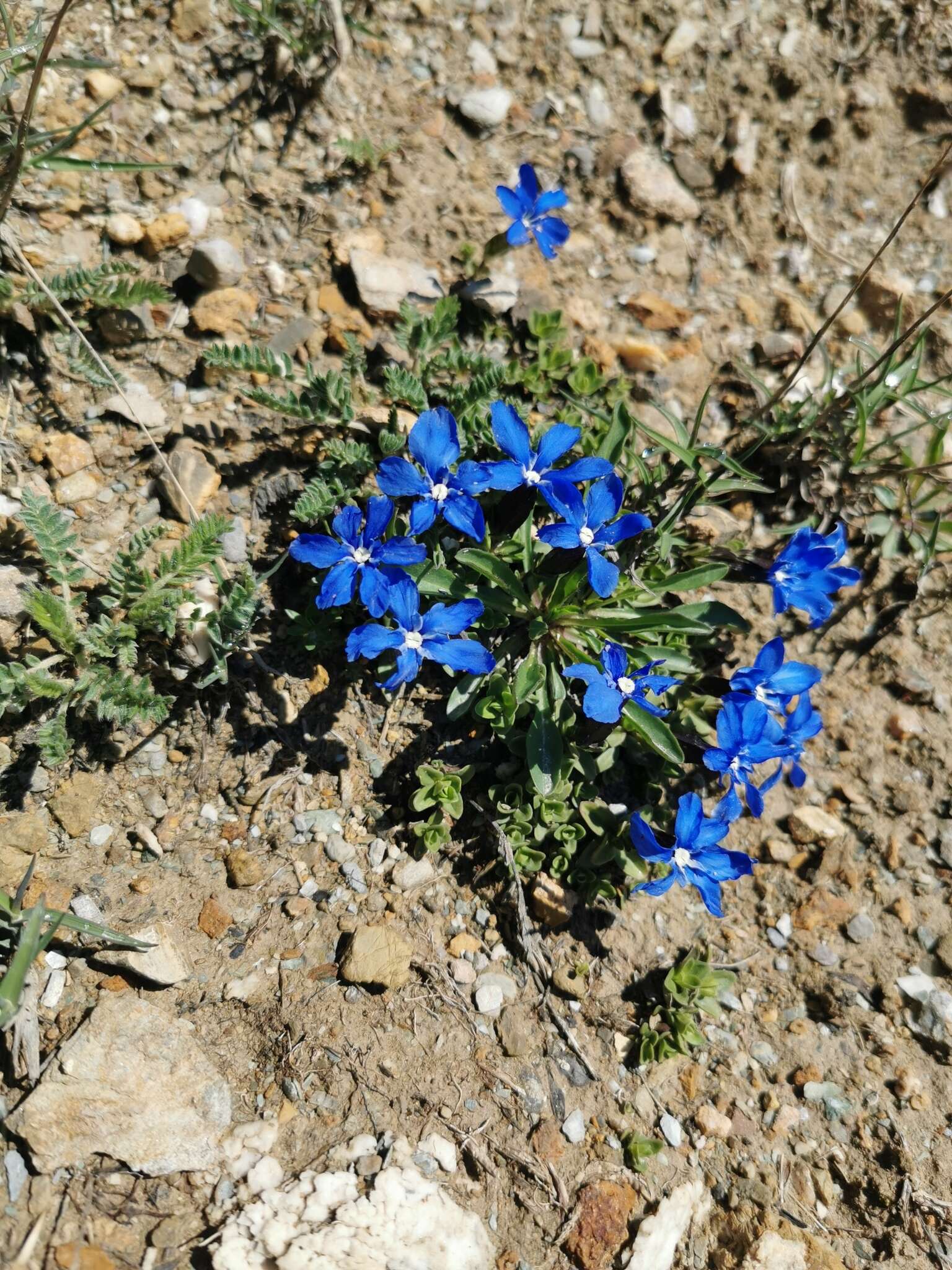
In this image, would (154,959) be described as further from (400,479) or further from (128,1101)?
(400,479)

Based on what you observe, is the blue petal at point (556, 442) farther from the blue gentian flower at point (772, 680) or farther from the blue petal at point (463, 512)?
the blue gentian flower at point (772, 680)

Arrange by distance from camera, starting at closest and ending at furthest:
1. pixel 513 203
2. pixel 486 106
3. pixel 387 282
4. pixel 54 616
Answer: pixel 54 616, pixel 513 203, pixel 387 282, pixel 486 106

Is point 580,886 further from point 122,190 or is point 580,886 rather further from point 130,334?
point 122,190

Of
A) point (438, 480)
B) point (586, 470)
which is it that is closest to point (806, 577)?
point (586, 470)

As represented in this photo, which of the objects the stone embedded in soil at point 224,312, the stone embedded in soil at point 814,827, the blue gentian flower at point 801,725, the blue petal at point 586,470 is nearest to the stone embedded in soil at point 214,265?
the stone embedded in soil at point 224,312

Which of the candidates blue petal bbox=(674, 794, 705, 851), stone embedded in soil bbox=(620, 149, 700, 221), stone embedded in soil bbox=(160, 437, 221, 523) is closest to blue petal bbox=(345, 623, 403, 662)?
stone embedded in soil bbox=(160, 437, 221, 523)

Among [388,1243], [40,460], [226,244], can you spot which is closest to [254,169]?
[226,244]
